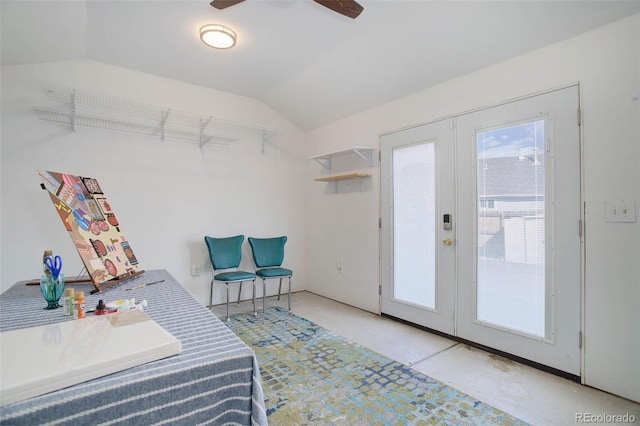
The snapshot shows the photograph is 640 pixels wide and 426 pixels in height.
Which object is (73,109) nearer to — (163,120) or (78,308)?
(163,120)

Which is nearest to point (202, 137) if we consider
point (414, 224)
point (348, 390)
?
point (414, 224)

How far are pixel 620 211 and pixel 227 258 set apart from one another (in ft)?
11.7

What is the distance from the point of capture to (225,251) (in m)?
3.78

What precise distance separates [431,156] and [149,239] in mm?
3132

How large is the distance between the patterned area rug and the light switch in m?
1.40

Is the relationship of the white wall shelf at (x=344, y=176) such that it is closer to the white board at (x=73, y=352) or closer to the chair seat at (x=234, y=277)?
the chair seat at (x=234, y=277)

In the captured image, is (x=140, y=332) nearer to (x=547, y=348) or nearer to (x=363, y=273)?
(x=547, y=348)

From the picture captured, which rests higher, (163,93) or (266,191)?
(163,93)

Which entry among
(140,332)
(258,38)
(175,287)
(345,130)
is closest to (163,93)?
(258,38)

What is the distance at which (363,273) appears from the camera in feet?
12.4

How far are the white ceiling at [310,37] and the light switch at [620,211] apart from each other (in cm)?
118

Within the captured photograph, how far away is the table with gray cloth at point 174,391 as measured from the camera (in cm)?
68

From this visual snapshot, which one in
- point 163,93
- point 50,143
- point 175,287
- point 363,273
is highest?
point 163,93

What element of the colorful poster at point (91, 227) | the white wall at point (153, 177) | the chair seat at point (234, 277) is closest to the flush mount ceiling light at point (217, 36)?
the white wall at point (153, 177)
